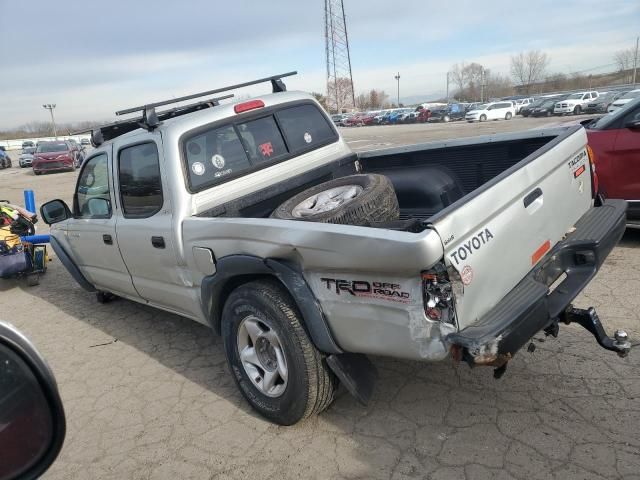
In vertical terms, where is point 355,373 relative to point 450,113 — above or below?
below

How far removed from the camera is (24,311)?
577 cm

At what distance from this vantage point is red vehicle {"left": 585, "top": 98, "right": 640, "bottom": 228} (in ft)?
17.4

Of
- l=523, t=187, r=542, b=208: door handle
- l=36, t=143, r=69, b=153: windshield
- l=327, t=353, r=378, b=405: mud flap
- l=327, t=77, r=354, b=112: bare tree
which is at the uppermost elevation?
l=327, t=77, r=354, b=112: bare tree

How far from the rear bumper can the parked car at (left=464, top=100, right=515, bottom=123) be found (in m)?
40.8

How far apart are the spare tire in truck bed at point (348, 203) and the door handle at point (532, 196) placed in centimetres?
80

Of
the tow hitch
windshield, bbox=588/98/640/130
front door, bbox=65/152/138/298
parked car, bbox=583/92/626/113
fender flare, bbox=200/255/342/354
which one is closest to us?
fender flare, bbox=200/255/342/354

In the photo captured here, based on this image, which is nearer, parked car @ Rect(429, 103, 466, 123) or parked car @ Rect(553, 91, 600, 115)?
parked car @ Rect(553, 91, 600, 115)

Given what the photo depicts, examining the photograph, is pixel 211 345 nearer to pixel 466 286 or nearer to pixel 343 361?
pixel 343 361

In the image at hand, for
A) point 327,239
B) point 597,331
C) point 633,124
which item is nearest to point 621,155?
point 633,124

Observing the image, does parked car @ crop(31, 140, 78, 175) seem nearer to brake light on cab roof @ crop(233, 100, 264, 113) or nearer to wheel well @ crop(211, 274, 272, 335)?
brake light on cab roof @ crop(233, 100, 264, 113)

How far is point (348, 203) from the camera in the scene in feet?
9.55

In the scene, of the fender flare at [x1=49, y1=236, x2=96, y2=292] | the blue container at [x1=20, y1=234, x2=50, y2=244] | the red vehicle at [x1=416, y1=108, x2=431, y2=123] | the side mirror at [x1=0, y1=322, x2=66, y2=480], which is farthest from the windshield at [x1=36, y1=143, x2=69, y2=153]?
the red vehicle at [x1=416, y1=108, x2=431, y2=123]

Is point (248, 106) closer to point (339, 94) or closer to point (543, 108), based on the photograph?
point (543, 108)

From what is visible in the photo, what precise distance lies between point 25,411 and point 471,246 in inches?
70.5
